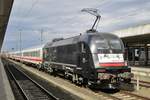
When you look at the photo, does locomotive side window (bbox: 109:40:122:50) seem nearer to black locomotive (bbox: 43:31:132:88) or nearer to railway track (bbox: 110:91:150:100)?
black locomotive (bbox: 43:31:132:88)

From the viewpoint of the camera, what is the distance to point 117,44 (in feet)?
58.2

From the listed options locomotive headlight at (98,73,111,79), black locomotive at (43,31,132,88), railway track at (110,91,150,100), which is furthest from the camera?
black locomotive at (43,31,132,88)

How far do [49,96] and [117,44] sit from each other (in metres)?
4.46

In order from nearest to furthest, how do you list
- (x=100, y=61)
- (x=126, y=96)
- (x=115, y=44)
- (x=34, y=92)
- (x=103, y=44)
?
(x=126, y=96) < (x=100, y=61) < (x=103, y=44) < (x=115, y=44) < (x=34, y=92)

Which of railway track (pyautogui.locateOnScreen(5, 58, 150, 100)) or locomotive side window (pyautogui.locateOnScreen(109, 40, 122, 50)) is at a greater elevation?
locomotive side window (pyautogui.locateOnScreen(109, 40, 122, 50))

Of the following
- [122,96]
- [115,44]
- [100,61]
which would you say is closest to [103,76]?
[100,61]

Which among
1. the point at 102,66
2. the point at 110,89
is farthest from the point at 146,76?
the point at 102,66

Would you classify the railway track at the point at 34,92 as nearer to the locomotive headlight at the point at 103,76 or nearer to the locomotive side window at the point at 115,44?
the locomotive headlight at the point at 103,76

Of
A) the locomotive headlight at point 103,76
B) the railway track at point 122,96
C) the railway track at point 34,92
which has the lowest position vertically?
the railway track at point 34,92

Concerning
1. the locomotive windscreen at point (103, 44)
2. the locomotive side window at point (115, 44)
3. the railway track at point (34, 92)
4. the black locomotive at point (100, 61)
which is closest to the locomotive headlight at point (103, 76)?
the black locomotive at point (100, 61)

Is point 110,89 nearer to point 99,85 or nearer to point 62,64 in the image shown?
point 99,85

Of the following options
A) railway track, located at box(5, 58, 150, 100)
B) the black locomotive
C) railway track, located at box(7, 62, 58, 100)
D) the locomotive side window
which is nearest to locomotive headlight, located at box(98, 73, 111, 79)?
the black locomotive

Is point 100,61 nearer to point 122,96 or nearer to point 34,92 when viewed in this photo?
point 122,96

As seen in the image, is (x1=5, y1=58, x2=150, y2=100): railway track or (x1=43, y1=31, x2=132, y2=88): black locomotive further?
(x1=43, y1=31, x2=132, y2=88): black locomotive
